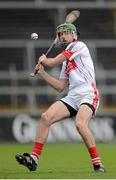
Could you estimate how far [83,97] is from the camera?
11.4 meters

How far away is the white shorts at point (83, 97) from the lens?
11.3m

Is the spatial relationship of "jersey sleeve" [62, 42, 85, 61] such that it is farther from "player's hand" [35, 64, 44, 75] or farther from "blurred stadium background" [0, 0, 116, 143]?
"blurred stadium background" [0, 0, 116, 143]

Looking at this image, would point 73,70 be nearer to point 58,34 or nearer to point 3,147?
point 58,34

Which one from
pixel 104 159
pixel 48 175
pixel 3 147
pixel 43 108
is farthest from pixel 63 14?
pixel 48 175

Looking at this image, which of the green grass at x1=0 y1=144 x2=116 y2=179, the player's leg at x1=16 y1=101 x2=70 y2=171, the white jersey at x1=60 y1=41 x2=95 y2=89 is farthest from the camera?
the white jersey at x1=60 y1=41 x2=95 y2=89

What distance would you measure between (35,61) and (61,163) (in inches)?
371

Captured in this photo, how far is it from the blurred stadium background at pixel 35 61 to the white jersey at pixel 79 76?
368 inches

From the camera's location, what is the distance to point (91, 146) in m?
11.1

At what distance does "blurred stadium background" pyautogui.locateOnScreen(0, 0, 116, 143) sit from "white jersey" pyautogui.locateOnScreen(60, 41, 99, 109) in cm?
934

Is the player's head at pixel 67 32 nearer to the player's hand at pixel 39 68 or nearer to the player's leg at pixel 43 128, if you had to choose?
the player's hand at pixel 39 68

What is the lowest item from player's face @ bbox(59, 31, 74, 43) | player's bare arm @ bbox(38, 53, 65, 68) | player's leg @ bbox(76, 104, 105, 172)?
player's leg @ bbox(76, 104, 105, 172)

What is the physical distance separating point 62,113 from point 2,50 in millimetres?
12450

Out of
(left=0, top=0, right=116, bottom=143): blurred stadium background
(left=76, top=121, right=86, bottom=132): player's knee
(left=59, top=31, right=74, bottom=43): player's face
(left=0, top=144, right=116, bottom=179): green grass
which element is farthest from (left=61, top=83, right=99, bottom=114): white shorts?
(left=0, top=0, right=116, bottom=143): blurred stadium background

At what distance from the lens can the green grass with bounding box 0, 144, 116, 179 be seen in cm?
1046
